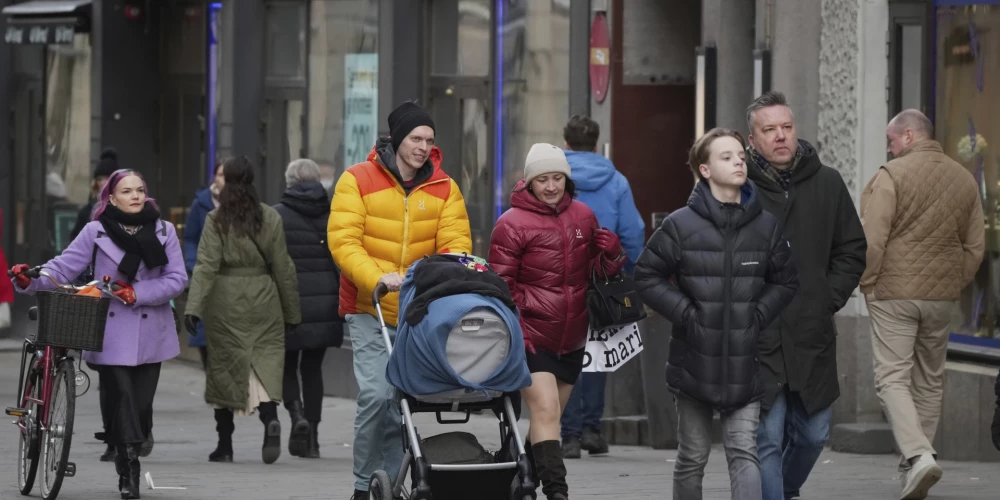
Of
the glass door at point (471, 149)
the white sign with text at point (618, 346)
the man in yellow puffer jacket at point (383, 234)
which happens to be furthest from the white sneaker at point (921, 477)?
the glass door at point (471, 149)

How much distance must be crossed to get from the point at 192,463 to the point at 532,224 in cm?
381

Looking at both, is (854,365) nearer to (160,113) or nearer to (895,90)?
(895,90)

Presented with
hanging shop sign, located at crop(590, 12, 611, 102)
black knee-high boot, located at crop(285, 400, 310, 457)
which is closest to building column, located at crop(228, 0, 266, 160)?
hanging shop sign, located at crop(590, 12, 611, 102)

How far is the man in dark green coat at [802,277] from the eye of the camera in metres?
8.34

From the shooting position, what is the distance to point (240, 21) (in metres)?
19.9

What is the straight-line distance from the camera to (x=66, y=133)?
2398 cm

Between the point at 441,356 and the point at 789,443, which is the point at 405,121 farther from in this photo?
the point at 789,443

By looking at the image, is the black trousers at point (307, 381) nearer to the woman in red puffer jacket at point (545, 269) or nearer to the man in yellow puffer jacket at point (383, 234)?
the woman in red puffer jacket at point (545, 269)

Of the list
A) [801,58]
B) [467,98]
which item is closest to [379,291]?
[801,58]

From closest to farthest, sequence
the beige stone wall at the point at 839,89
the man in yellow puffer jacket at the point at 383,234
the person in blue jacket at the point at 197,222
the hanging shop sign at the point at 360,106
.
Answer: the man in yellow puffer jacket at the point at 383,234 → the beige stone wall at the point at 839,89 → the person in blue jacket at the point at 197,222 → the hanging shop sign at the point at 360,106

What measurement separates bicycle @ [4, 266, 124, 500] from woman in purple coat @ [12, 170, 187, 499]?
0.18 meters

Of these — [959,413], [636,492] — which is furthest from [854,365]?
[636,492]

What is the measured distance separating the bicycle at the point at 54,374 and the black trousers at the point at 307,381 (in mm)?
2377

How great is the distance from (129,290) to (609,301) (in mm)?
2494
